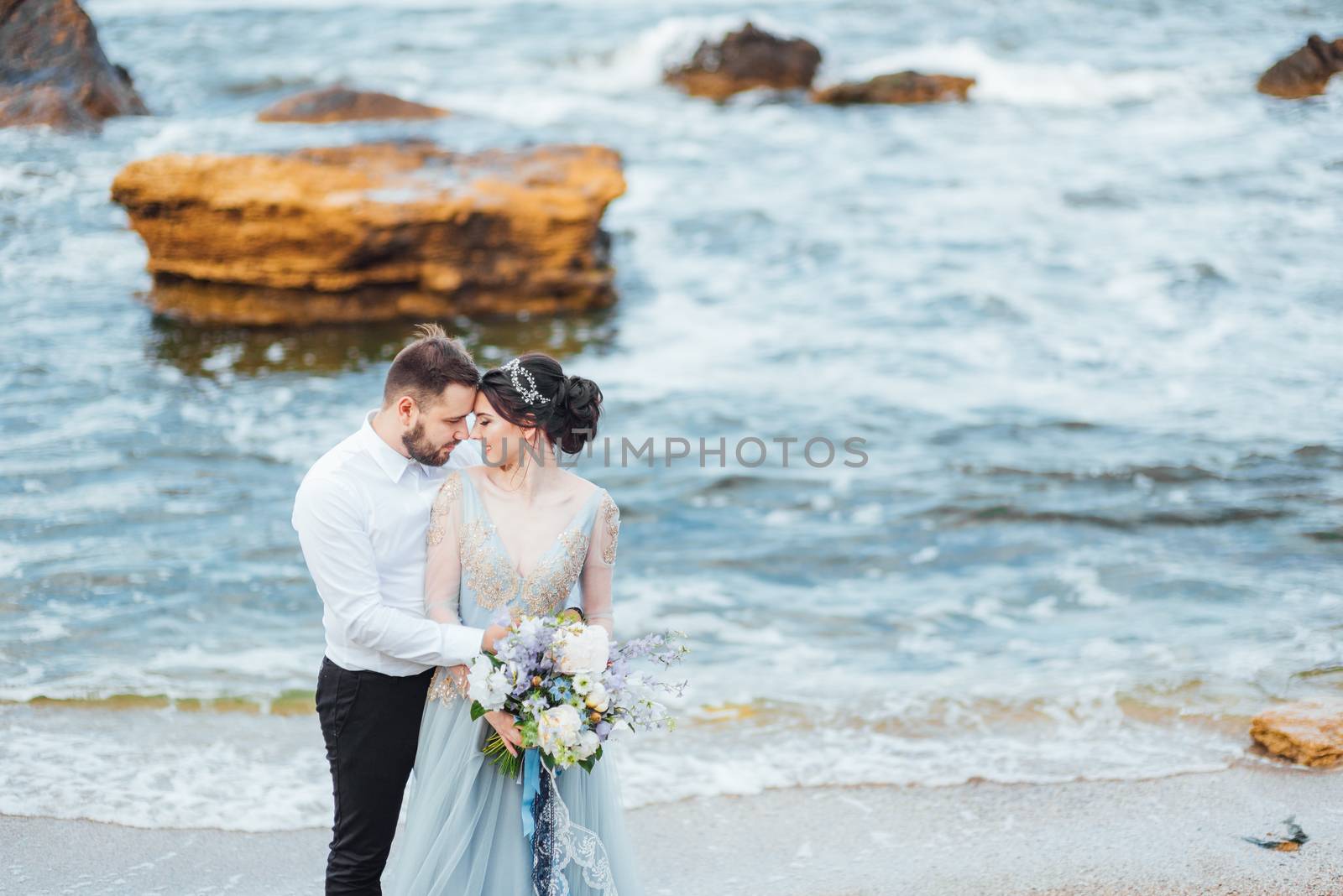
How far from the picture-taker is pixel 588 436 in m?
3.48

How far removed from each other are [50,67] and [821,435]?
37.4ft

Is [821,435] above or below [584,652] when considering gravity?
below

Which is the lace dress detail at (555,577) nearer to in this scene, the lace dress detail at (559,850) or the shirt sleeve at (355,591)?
the shirt sleeve at (355,591)

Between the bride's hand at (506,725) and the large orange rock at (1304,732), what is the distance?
3508mm

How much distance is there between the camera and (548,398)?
10.9 ft

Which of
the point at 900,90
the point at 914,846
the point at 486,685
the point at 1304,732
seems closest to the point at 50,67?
the point at 900,90

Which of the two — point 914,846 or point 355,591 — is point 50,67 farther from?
point 914,846

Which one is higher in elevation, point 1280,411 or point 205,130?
point 205,130

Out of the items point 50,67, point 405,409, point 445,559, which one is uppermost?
point 50,67

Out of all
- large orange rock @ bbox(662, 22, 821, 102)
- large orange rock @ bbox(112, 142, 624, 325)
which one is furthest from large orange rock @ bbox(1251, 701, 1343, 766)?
large orange rock @ bbox(662, 22, 821, 102)

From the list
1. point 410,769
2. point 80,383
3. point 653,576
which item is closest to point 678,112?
point 80,383

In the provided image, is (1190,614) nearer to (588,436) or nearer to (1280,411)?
(1280,411)

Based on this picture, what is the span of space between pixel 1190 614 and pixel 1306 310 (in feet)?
20.8

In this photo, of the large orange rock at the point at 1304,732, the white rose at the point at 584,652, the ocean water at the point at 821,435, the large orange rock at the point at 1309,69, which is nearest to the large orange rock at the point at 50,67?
the ocean water at the point at 821,435
